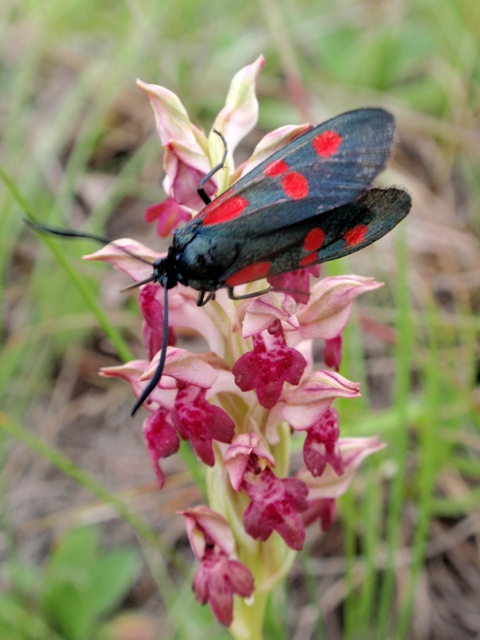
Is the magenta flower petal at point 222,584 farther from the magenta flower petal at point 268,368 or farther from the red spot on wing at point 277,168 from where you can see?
the red spot on wing at point 277,168

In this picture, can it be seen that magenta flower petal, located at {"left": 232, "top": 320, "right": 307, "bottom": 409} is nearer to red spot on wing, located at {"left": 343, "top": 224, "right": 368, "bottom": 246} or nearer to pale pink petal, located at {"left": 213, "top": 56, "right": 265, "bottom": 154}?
red spot on wing, located at {"left": 343, "top": 224, "right": 368, "bottom": 246}

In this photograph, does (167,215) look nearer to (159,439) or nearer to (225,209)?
(225,209)

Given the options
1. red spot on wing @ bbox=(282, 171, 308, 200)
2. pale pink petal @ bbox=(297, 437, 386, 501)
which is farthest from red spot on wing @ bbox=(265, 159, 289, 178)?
pale pink petal @ bbox=(297, 437, 386, 501)

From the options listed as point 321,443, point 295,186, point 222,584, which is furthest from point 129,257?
point 222,584

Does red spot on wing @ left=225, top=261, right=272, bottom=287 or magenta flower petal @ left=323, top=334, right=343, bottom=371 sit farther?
magenta flower petal @ left=323, top=334, right=343, bottom=371

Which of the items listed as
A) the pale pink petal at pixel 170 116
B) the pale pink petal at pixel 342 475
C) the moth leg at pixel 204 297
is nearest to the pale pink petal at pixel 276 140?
the pale pink petal at pixel 170 116

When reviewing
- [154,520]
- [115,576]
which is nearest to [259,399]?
[115,576]
